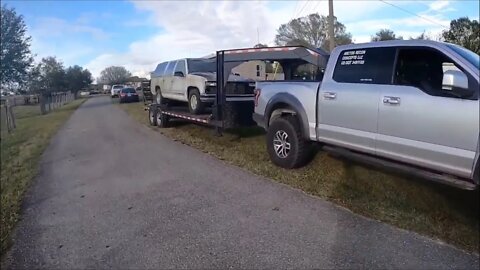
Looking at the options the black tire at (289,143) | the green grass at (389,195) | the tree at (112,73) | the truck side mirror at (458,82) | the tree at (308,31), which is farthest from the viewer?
the tree at (112,73)

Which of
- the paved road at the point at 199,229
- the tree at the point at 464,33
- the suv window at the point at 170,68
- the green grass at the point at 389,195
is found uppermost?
the tree at the point at 464,33

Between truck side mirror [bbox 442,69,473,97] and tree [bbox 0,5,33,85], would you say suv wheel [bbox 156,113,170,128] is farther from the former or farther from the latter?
tree [bbox 0,5,33,85]

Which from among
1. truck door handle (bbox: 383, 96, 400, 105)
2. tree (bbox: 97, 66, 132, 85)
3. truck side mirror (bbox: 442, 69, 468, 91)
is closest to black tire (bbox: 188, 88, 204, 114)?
truck door handle (bbox: 383, 96, 400, 105)

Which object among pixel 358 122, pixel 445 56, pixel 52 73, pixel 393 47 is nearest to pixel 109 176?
pixel 358 122

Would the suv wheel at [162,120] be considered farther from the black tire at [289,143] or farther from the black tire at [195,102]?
the black tire at [289,143]

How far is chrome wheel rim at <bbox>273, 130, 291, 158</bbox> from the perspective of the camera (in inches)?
273

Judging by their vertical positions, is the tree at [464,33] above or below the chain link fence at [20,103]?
above

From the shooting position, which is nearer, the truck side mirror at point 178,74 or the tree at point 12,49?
the truck side mirror at point 178,74

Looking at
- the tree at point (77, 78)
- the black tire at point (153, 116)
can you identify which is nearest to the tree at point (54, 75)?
the tree at point (77, 78)

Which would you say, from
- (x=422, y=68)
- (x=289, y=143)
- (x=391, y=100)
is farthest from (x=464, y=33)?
(x=391, y=100)

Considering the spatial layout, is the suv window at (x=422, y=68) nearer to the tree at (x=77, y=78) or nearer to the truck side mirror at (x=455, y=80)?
the truck side mirror at (x=455, y=80)

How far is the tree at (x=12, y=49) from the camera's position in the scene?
139 ft

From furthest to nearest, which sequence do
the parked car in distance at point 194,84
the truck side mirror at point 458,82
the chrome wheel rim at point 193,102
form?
the chrome wheel rim at point 193,102 → the parked car in distance at point 194,84 → the truck side mirror at point 458,82

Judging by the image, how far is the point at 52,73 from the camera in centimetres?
8850
